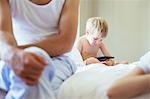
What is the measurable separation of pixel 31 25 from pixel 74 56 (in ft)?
2.65

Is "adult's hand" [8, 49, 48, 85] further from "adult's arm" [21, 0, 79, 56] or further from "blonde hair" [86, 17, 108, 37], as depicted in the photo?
"blonde hair" [86, 17, 108, 37]

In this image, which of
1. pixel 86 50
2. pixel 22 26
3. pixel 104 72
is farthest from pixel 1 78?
pixel 86 50

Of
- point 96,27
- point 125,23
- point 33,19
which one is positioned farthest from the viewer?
point 125,23

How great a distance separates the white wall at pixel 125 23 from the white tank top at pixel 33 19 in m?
1.89

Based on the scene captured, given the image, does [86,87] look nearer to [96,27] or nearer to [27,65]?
[27,65]

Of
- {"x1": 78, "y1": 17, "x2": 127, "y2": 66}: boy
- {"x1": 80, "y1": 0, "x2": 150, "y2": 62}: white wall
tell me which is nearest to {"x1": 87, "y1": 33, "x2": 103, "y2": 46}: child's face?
{"x1": 78, "y1": 17, "x2": 127, "y2": 66}: boy

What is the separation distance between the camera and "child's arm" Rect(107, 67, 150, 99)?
793mm

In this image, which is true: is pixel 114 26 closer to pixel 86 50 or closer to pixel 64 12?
pixel 86 50

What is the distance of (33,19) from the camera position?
42.4 inches

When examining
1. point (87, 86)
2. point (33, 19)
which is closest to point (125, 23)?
point (33, 19)

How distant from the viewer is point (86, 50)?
7.66 feet

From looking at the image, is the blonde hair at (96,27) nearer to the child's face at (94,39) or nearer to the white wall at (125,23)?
the child's face at (94,39)

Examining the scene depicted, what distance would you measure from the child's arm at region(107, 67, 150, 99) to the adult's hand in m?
0.20

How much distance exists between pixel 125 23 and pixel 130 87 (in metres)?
2.23
